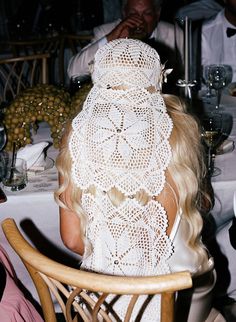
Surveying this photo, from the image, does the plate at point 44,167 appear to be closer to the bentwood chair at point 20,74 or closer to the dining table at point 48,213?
the dining table at point 48,213

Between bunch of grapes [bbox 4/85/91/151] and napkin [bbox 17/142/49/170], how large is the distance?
11 cm

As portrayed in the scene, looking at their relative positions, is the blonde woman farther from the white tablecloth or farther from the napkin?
the napkin

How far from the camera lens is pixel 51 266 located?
949mm

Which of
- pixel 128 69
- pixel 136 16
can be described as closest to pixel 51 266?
pixel 128 69

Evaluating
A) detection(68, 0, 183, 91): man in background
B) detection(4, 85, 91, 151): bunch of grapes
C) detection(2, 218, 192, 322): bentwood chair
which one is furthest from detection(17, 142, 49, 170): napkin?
detection(68, 0, 183, 91): man in background

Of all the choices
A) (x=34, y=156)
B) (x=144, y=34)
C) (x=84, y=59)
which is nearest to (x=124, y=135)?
(x=34, y=156)

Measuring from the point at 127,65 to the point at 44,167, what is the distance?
78 cm

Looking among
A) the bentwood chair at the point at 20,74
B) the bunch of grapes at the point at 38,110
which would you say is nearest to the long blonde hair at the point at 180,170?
the bunch of grapes at the point at 38,110

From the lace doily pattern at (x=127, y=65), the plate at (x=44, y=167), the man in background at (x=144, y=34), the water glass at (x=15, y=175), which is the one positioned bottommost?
the plate at (x=44, y=167)

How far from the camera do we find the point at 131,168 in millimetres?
1166

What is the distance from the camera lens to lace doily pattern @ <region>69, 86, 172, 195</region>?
3.80 ft

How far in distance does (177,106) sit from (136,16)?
1739 mm

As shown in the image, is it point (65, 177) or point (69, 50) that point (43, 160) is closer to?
point (65, 177)

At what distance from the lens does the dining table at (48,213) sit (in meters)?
1.64
